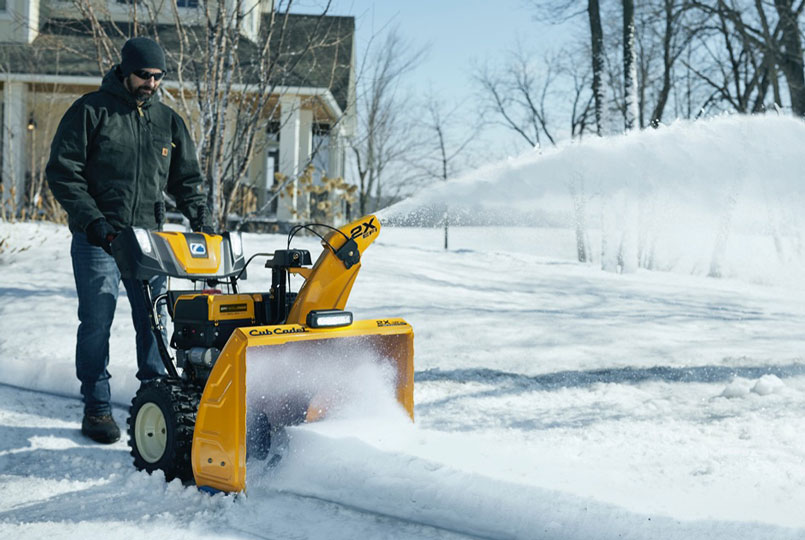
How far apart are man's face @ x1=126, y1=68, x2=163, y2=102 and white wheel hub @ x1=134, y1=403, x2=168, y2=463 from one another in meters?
1.54

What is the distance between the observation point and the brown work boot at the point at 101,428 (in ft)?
13.0

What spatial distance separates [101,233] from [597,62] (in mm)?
10643

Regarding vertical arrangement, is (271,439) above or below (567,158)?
below

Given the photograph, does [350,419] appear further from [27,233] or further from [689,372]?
[27,233]

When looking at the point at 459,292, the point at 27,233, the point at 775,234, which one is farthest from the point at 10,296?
the point at 775,234

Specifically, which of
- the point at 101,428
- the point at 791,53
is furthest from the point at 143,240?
A: the point at 791,53

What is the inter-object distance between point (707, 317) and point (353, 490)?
204 inches

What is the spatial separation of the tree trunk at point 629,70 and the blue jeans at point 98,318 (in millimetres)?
9971

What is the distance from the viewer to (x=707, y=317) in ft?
23.9

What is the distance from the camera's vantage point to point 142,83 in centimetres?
387

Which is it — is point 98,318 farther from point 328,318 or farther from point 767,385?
point 767,385

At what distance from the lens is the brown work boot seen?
3977 millimetres

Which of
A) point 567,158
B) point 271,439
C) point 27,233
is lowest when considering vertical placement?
point 271,439

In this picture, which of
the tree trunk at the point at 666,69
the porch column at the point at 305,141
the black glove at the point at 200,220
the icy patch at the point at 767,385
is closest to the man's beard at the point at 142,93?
the black glove at the point at 200,220
